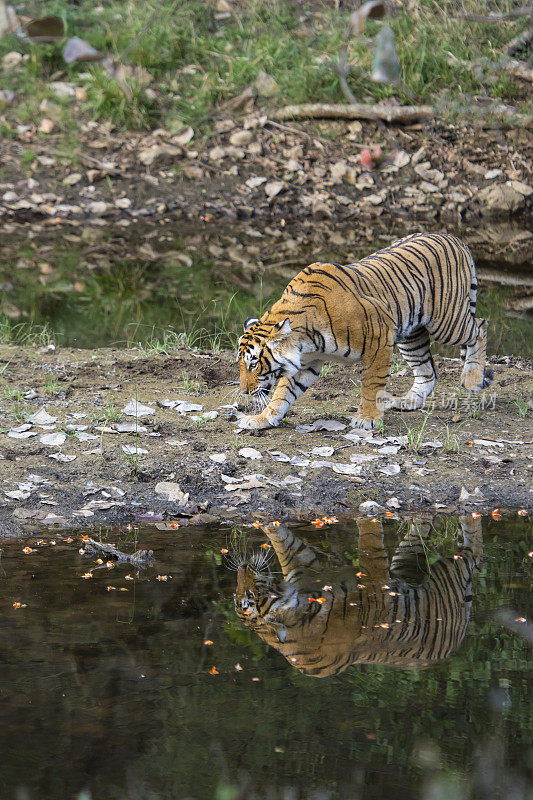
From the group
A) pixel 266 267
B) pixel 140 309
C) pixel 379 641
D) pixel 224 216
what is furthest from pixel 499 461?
pixel 224 216

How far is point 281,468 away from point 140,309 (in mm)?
3951

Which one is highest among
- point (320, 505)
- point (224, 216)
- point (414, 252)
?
point (414, 252)

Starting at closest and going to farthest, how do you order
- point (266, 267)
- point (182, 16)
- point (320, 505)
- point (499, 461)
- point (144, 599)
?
1. point (144, 599)
2. point (320, 505)
3. point (499, 461)
4. point (266, 267)
5. point (182, 16)

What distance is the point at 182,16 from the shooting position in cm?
1455

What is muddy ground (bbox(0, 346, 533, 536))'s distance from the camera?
4480 mm

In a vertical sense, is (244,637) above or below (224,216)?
above

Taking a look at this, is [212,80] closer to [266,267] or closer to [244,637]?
[266,267]

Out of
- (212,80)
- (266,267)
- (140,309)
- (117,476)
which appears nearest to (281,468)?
(117,476)

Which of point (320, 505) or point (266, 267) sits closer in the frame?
point (320, 505)

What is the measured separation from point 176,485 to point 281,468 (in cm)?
55

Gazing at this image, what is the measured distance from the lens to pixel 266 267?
9938 millimetres

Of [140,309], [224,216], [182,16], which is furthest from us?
[182,16]

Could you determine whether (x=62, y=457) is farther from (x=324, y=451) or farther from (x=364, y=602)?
(x=364, y=602)

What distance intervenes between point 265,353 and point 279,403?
0.37 metres
